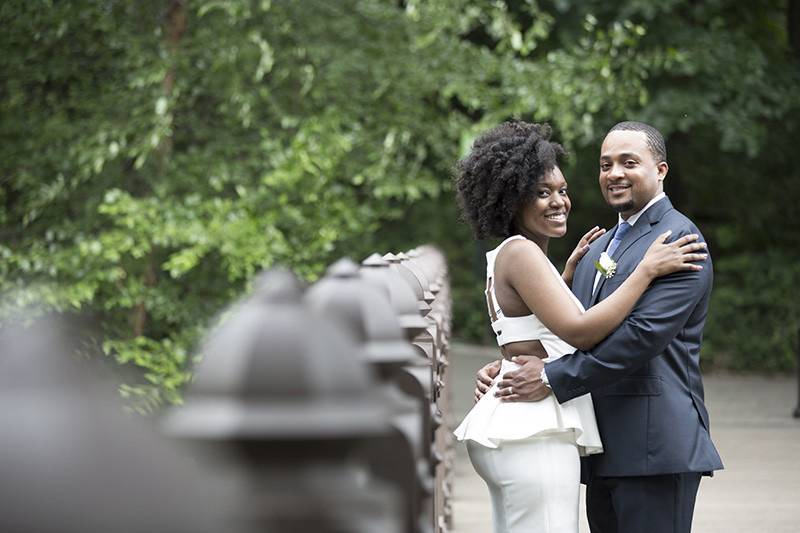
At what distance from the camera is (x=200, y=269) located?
31.9 ft

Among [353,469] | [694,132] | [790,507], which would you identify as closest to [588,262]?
[353,469]

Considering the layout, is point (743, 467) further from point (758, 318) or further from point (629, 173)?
point (758, 318)

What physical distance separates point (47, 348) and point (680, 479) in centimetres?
341

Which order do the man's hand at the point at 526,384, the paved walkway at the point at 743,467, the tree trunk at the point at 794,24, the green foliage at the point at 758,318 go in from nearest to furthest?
the man's hand at the point at 526,384
the paved walkway at the point at 743,467
the green foliage at the point at 758,318
the tree trunk at the point at 794,24

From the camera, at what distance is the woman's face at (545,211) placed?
3.83 meters

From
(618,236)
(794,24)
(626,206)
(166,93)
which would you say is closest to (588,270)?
(618,236)

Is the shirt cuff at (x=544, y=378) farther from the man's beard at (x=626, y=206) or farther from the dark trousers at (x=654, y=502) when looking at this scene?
the man's beard at (x=626, y=206)

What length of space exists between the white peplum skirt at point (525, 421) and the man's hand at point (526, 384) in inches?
0.7

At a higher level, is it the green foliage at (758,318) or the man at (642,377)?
the green foliage at (758,318)

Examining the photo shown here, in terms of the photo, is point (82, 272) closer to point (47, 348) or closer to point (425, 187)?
point (425, 187)

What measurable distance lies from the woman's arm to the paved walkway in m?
4.00

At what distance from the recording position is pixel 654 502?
387 centimetres

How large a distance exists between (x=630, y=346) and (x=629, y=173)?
0.67m

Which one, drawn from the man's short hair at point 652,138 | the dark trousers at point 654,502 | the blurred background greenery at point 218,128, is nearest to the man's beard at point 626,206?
the man's short hair at point 652,138
